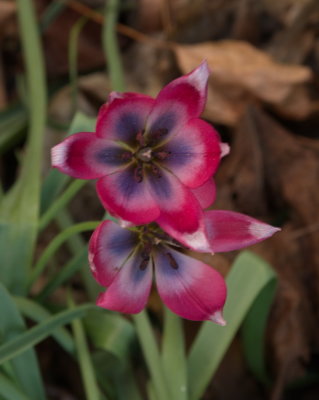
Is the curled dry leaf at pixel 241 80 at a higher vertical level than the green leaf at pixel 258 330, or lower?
higher

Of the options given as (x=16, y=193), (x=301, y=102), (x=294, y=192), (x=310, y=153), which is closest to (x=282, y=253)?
(x=294, y=192)

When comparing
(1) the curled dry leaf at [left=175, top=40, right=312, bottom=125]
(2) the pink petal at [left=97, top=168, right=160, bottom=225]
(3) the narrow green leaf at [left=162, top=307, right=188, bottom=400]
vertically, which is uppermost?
(2) the pink petal at [left=97, top=168, right=160, bottom=225]

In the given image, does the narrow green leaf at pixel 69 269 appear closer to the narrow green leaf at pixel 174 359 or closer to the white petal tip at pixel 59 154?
the narrow green leaf at pixel 174 359

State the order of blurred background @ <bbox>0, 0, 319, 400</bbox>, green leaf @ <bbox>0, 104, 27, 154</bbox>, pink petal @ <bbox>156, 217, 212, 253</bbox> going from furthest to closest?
green leaf @ <bbox>0, 104, 27, 154</bbox>
blurred background @ <bbox>0, 0, 319, 400</bbox>
pink petal @ <bbox>156, 217, 212, 253</bbox>

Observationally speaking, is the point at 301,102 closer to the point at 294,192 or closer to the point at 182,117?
the point at 294,192

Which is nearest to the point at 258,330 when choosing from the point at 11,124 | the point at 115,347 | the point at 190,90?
the point at 115,347

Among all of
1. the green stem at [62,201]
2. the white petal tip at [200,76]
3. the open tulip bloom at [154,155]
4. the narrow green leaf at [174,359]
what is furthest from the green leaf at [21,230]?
the white petal tip at [200,76]

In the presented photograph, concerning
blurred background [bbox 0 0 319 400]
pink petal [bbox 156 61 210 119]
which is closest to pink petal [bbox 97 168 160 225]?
pink petal [bbox 156 61 210 119]

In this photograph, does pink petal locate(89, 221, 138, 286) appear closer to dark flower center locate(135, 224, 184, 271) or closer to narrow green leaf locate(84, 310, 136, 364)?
dark flower center locate(135, 224, 184, 271)
